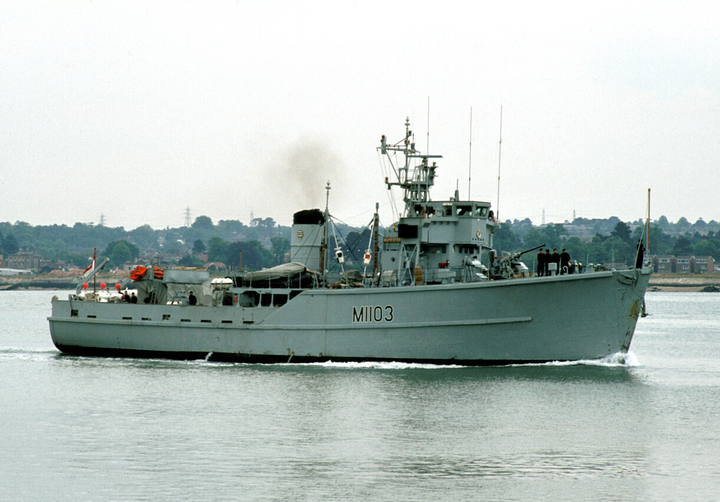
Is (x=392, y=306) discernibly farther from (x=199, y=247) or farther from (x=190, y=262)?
(x=199, y=247)

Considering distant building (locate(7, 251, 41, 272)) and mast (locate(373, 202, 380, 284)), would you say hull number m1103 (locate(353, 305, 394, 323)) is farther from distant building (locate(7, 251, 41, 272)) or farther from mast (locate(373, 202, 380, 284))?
distant building (locate(7, 251, 41, 272))

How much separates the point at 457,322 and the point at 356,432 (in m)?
7.68

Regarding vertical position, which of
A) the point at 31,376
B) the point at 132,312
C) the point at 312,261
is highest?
the point at 312,261

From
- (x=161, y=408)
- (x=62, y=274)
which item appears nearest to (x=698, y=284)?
(x=62, y=274)

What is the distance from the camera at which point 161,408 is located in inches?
877

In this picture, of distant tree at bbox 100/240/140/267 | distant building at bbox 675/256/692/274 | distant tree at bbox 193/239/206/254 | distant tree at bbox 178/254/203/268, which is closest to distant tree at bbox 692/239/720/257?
distant building at bbox 675/256/692/274

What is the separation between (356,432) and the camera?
769 inches

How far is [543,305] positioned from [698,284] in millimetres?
131120

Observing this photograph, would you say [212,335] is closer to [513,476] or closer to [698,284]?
[513,476]

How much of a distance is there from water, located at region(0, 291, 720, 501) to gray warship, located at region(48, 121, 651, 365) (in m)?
0.69

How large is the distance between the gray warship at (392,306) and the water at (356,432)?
2.27 feet

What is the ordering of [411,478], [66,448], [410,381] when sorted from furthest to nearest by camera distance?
[410,381]
[66,448]
[411,478]

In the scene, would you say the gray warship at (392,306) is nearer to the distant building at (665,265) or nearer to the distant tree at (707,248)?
the distant building at (665,265)

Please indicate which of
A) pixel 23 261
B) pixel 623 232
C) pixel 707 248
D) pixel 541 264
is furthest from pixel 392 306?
pixel 23 261
